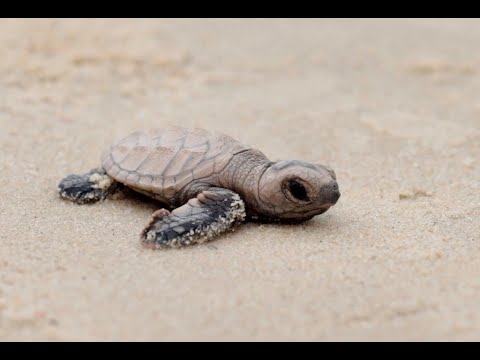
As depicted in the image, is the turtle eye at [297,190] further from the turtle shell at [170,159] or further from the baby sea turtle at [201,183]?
the turtle shell at [170,159]

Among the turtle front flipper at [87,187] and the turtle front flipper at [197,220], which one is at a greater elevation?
the turtle front flipper at [197,220]

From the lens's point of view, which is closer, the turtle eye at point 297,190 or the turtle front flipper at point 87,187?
the turtle eye at point 297,190

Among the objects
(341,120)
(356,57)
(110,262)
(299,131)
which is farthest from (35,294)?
(356,57)

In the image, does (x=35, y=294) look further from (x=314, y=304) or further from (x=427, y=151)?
(x=427, y=151)

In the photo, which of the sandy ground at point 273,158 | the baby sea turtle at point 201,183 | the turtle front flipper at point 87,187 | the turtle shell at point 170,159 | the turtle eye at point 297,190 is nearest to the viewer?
the sandy ground at point 273,158

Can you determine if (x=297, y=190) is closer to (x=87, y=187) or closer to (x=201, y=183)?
(x=201, y=183)

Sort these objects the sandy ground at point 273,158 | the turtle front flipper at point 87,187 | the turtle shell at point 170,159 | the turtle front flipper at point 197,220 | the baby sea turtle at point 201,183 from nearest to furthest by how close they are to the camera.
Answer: the sandy ground at point 273,158
the turtle front flipper at point 197,220
the baby sea turtle at point 201,183
the turtle shell at point 170,159
the turtle front flipper at point 87,187

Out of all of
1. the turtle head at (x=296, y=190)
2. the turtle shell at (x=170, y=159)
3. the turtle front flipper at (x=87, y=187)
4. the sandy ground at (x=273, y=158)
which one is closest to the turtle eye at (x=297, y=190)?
the turtle head at (x=296, y=190)
